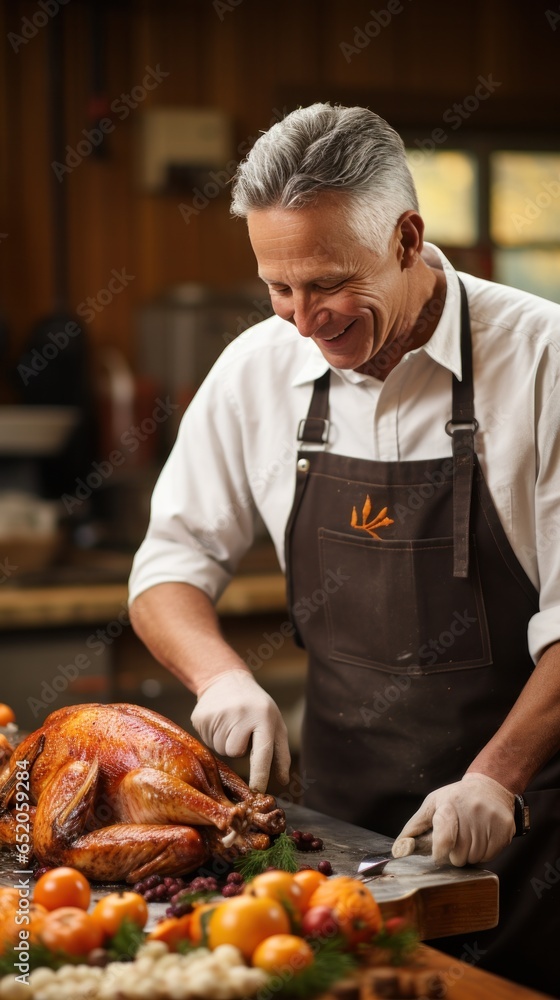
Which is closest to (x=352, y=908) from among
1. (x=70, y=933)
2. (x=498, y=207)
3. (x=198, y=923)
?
(x=198, y=923)

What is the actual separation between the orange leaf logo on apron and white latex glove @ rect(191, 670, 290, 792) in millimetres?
341

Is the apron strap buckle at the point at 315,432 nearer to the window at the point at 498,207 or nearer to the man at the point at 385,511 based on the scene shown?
the man at the point at 385,511

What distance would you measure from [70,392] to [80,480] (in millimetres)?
380

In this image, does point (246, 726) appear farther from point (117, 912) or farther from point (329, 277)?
point (329, 277)

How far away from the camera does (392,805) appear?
2.17m

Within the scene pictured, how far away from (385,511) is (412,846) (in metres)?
0.63

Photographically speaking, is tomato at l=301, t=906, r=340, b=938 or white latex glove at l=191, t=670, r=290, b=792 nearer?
tomato at l=301, t=906, r=340, b=938

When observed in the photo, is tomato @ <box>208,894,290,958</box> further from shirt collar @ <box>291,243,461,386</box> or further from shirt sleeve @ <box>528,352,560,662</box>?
shirt collar @ <box>291,243,461,386</box>

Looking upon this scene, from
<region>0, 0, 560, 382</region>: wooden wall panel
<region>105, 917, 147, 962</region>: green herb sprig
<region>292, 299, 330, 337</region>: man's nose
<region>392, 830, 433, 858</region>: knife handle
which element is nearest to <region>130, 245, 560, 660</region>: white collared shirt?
<region>292, 299, 330, 337</region>: man's nose

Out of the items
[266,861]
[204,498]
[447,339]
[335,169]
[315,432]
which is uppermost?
[335,169]

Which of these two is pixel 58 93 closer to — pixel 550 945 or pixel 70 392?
pixel 70 392

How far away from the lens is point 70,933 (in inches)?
52.2

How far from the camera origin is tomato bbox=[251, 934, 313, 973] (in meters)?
1.25

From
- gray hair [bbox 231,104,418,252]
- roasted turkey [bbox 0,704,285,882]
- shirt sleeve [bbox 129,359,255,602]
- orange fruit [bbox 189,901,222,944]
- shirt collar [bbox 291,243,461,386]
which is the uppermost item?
gray hair [bbox 231,104,418,252]
